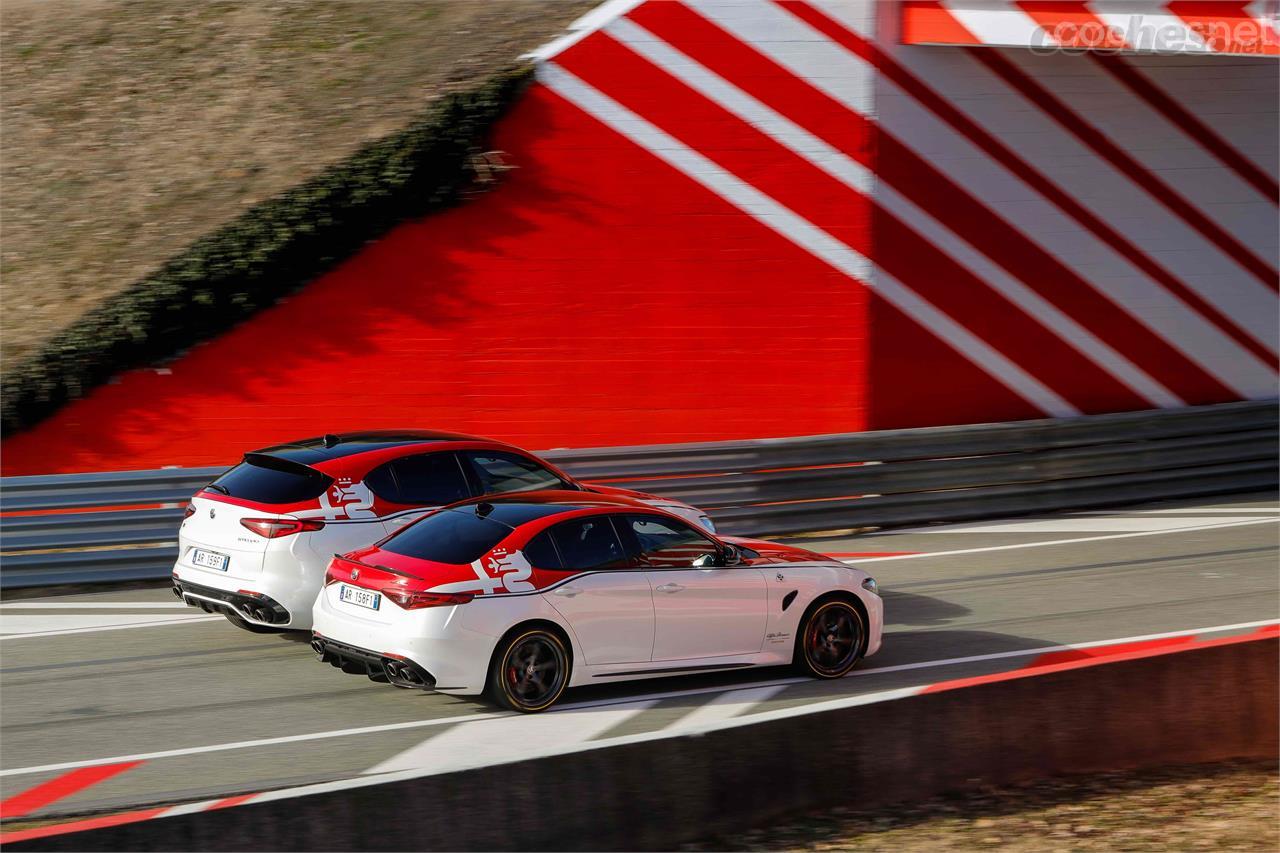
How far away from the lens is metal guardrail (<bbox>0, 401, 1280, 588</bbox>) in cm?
1244

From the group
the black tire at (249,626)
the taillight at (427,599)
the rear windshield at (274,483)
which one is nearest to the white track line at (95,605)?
the black tire at (249,626)

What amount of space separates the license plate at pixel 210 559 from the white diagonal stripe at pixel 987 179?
892 centimetres

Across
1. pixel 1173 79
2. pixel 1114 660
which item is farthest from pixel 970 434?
pixel 1114 660

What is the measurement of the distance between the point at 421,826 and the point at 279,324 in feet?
33.0

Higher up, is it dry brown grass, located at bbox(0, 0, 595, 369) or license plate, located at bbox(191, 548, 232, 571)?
dry brown grass, located at bbox(0, 0, 595, 369)

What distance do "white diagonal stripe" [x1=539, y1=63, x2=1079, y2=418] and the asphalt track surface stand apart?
3292mm

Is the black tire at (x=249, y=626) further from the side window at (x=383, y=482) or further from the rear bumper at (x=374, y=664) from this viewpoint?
the rear bumper at (x=374, y=664)

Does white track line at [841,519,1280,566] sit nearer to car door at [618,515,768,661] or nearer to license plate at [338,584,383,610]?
car door at [618,515,768,661]

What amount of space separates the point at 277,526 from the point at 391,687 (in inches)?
53.3

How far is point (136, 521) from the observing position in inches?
497

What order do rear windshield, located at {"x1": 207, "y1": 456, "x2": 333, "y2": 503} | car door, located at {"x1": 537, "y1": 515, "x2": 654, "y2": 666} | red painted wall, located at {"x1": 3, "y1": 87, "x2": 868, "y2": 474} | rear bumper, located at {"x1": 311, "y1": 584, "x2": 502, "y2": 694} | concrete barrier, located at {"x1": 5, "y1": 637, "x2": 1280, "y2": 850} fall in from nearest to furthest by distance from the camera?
concrete barrier, located at {"x1": 5, "y1": 637, "x2": 1280, "y2": 850}, rear bumper, located at {"x1": 311, "y1": 584, "x2": 502, "y2": 694}, car door, located at {"x1": 537, "y1": 515, "x2": 654, "y2": 666}, rear windshield, located at {"x1": 207, "y1": 456, "x2": 333, "y2": 503}, red painted wall, located at {"x1": 3, "y1": 87, "x2": 868, "y2": 474}

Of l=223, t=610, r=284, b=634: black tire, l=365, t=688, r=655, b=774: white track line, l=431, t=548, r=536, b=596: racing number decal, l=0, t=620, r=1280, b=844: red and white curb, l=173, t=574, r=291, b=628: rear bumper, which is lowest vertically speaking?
l=365, t=688, r=655, b=774: white track line

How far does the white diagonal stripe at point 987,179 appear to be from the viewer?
→ 53.1ft

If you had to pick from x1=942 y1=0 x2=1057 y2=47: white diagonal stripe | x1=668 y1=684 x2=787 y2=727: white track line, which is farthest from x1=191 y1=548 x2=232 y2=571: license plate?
x1=942 y1=0 x2=1057 y2=47: white diagonal stripe
